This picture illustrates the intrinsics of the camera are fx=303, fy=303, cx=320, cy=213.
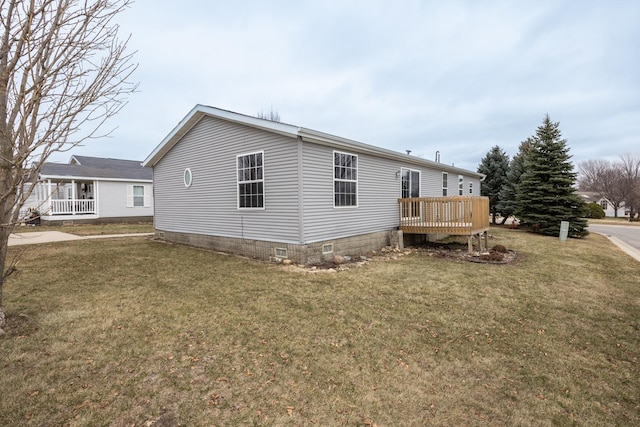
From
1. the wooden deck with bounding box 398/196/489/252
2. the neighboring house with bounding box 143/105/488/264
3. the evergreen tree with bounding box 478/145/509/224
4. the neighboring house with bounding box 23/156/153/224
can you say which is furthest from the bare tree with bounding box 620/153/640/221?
the neighboring house with bounding box 23/156/153/224

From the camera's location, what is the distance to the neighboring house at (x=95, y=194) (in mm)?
17859

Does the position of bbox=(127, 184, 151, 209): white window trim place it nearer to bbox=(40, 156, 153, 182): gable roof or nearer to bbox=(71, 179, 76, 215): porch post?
bbox=(40, 156, 153, 182): gable roof

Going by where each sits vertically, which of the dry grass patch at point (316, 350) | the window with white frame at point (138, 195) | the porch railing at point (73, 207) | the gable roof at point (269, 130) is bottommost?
the dry grass patch at point (316, 350)

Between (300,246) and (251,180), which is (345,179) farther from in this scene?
(251,180)

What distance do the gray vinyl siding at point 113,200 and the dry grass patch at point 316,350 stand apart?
48.5ft

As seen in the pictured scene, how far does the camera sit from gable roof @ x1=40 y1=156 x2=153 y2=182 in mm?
17688

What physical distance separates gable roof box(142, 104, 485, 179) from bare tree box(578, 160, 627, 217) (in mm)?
40561

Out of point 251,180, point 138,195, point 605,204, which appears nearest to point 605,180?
point 605,204

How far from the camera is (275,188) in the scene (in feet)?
26.5

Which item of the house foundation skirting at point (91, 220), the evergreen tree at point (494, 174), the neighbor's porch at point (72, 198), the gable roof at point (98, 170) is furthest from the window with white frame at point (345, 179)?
the neighbor's porch at point (72, 198)

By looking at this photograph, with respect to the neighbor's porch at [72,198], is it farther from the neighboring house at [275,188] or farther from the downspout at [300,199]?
the downspout at [300,199]

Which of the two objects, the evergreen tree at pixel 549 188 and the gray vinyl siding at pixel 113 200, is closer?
the evergreen tree at pixel 549 188

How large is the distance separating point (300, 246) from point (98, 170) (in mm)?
18900

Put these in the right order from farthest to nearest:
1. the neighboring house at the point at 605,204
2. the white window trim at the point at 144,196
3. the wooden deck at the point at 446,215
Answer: the neighboring house at the point at 605,204
the white window trim at the point at 144,196
the wooden deck at the point at 446,215
